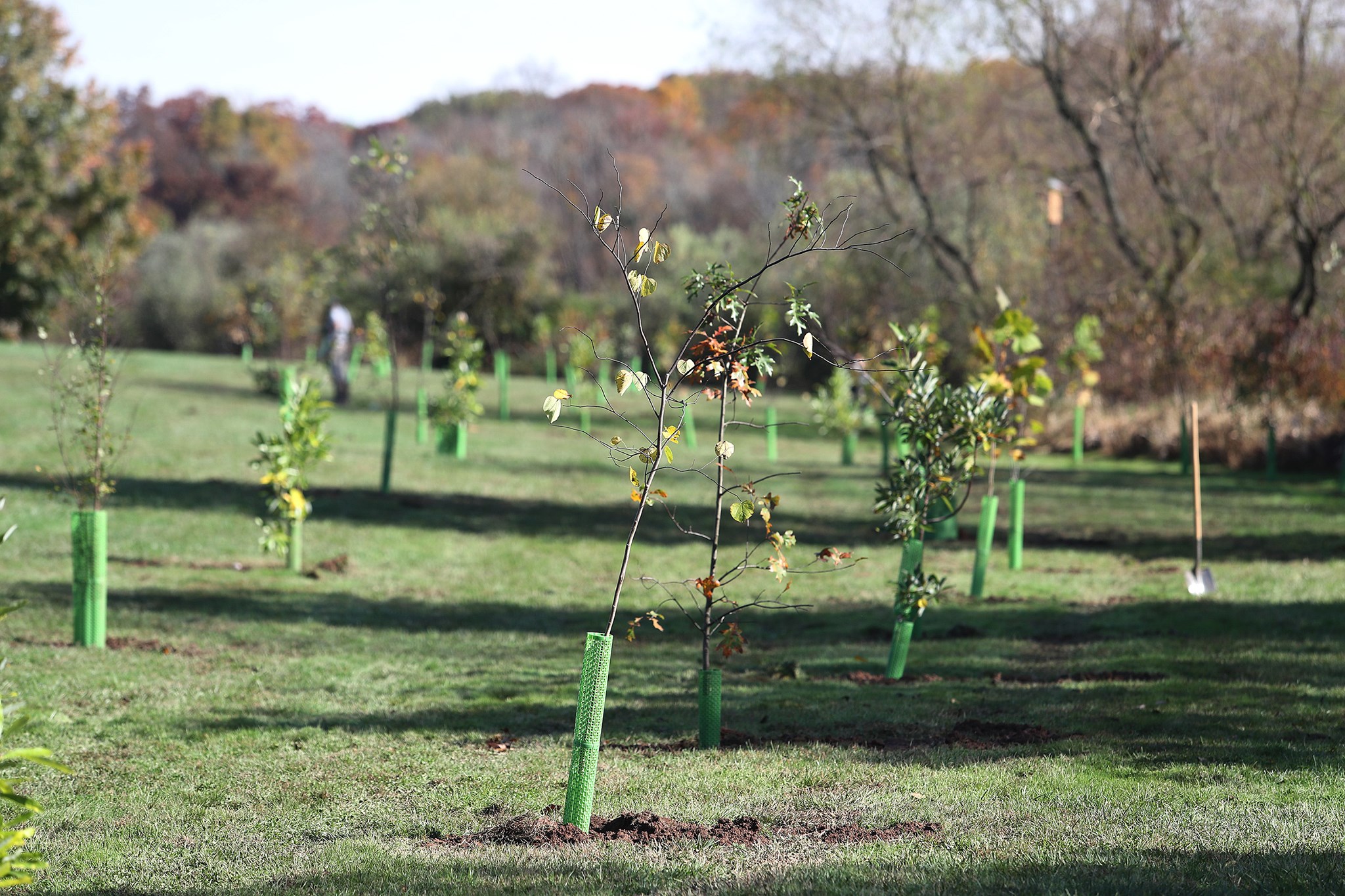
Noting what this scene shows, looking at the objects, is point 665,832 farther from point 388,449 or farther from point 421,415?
point 421,415

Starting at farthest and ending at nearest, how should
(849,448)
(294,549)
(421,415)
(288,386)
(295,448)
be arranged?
(849,448) < (421,415) < (294,549) < (288,386) < (295,448)

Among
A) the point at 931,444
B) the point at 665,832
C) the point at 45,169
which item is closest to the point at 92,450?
the point at 665,832

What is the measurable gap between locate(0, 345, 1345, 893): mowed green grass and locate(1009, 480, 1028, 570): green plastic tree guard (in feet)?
0.73

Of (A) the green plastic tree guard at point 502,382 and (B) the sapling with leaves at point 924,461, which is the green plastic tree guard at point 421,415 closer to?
(A) the green plastic tree guard at point 502,382

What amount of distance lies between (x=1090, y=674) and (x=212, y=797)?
5.01 meters

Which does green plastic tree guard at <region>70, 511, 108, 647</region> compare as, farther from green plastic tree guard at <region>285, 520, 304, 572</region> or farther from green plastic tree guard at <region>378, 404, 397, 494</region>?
green plastic tree guard at <region>378, 404, 397, 494</region>

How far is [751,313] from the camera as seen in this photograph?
26109 mm

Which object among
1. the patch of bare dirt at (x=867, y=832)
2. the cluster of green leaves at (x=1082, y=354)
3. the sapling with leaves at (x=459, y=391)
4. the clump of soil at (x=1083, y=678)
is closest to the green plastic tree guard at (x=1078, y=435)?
the cluster of green leaves at (x=1082, y=354)

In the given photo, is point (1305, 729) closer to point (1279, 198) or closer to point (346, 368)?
point (1279, 198)

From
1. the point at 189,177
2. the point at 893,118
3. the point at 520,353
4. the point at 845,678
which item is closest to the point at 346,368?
the point at 893,118

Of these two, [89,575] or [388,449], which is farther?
[388,449]

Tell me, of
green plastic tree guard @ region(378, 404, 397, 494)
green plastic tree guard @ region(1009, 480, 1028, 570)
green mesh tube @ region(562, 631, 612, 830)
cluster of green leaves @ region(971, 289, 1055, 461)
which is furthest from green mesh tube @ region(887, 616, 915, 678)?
green plastic tree guard @ region(378, 404, 397, 494)

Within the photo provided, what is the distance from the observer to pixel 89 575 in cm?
766

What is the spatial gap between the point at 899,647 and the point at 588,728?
11.1ft
